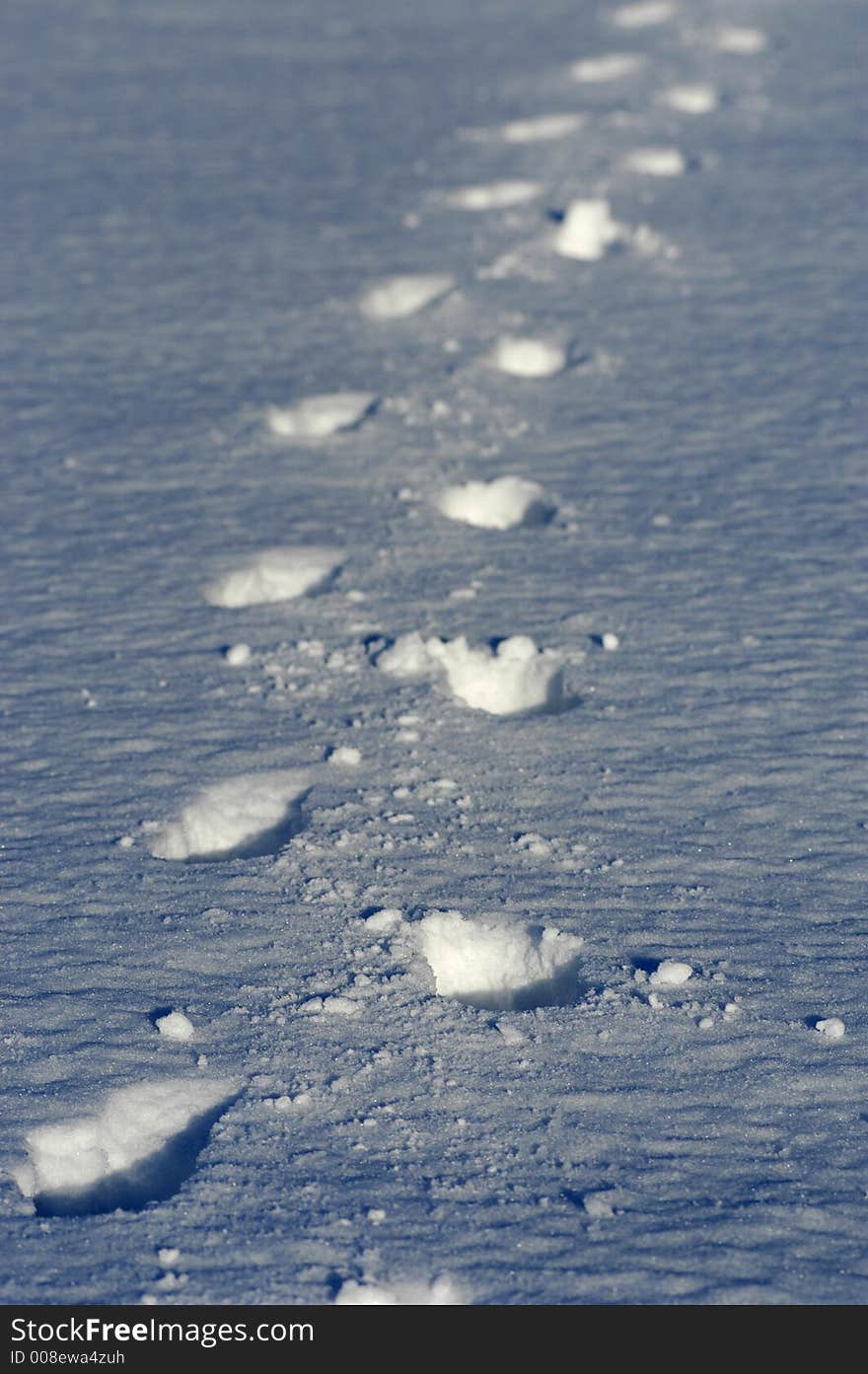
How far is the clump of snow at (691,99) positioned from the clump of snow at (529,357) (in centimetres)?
362

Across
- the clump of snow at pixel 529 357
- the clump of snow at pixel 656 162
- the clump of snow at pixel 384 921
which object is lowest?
the clump of snow at pixel 384 921

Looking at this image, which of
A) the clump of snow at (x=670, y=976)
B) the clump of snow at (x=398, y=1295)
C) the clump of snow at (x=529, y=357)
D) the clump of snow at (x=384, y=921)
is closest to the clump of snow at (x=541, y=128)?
the clump of snow at (x=529, y=357)

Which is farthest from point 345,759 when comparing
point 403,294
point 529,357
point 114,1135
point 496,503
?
point 403,294

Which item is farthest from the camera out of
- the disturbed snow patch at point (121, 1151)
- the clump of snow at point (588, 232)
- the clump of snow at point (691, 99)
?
the clump of snow at point (691, 99)

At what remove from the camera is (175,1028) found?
3152 millimetres

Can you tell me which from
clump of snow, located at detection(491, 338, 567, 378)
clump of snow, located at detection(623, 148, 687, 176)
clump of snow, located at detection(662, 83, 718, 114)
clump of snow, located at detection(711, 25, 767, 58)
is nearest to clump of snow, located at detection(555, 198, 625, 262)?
clump of snow, located at detection(623, 148, 687, 176)

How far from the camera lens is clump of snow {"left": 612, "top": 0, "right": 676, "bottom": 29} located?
10883 mm

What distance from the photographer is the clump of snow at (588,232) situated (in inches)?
294

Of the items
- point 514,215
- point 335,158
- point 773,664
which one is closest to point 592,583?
point 773,664

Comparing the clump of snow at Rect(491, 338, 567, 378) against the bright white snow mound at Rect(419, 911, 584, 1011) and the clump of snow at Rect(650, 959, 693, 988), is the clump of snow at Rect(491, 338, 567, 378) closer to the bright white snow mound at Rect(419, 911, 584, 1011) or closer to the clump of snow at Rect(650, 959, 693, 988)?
the bright white snow mound at Rect(419, 911, 584, 1011)

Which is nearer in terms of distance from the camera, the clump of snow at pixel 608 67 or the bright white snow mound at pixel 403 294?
the bright white snow mound at pixel 403 294

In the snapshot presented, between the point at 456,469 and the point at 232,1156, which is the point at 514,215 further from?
the point at 232,1156

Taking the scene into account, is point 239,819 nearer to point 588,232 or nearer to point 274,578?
point 274,578

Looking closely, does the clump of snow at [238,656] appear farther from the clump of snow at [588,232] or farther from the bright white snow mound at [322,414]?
the clump of snow at [588,232]
